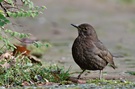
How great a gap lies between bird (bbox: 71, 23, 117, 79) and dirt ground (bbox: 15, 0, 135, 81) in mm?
260

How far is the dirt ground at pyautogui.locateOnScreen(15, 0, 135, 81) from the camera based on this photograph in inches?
376

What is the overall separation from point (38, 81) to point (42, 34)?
8.66 metres

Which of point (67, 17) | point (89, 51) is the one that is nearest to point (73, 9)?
point (67, 17)

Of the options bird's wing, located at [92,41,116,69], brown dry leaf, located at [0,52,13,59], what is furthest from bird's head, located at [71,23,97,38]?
brown dry leaf, located at [0,52,13,59]

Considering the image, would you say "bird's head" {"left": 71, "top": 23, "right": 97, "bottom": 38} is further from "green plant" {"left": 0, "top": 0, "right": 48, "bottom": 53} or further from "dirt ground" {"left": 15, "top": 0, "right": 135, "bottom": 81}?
"green plant" {"left": 0, "top": 0, "right": 48, "bottom": 53}

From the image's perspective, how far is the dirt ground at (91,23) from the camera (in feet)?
31.4

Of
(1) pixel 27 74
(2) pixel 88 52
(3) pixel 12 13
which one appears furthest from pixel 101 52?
(3) pixel 12 13

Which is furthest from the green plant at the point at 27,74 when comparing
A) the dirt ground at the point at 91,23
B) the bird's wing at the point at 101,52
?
the dirt ground at the point at 91,23

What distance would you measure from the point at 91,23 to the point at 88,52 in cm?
1020

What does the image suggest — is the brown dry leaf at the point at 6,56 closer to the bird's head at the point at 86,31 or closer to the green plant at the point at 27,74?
the green plant at the point at 27,74

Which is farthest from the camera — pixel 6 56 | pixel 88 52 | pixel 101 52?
pixel 101 52

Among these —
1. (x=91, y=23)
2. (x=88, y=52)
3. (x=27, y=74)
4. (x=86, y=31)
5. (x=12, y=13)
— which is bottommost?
(x=91, y=23)

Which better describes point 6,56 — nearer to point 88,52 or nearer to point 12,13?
point 12,13

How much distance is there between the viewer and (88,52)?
739 centimetres
